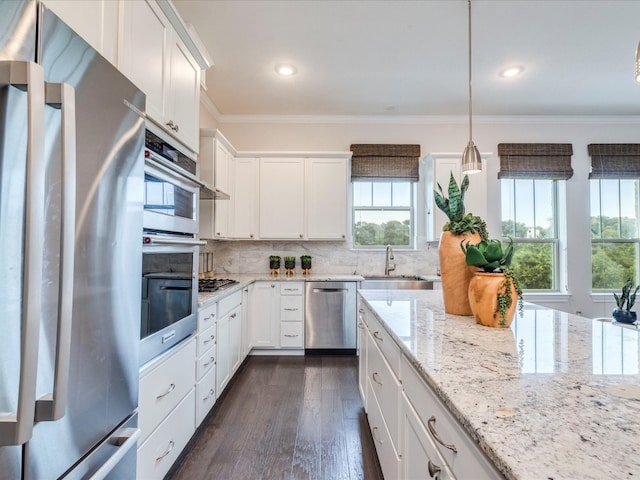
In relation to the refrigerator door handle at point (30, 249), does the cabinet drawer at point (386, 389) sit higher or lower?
lower

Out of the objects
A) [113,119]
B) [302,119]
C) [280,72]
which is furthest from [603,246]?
[113,119]

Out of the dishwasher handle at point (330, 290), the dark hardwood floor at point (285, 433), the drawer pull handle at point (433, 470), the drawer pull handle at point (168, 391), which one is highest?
the dishwasher handle at point (330, 290)

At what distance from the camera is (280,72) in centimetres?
300

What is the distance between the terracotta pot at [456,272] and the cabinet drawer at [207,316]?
4.78 ft

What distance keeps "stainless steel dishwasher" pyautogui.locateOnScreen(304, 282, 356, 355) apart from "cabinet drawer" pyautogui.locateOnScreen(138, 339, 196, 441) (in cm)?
179

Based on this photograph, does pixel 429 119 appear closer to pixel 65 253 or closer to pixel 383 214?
pixel 383 214

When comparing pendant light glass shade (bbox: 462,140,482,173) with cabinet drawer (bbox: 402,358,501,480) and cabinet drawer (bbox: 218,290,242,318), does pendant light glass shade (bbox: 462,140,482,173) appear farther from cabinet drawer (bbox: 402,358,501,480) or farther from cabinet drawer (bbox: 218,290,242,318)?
cabinet drawer (bbox: 218,290,242,318)

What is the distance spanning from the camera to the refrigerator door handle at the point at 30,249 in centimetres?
56

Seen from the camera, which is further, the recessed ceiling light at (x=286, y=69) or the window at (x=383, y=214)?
the window at (x=383, y=214)

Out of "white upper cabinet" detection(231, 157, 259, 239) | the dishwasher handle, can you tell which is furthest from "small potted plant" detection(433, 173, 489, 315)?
"white upper cabinet" detection(231, 157, 259, 239)

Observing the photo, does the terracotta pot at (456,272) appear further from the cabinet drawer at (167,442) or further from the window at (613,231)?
the window at (613,231)

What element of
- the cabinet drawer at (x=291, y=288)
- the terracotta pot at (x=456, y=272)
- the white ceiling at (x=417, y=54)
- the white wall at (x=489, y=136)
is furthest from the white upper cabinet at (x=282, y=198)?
the terracotta pot at (x=456, y=272)

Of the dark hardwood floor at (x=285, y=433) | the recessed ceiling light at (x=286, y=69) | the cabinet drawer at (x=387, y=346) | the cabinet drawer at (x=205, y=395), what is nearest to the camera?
the cabinet drawer at (x=387, y=346)

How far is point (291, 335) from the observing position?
136 inches
